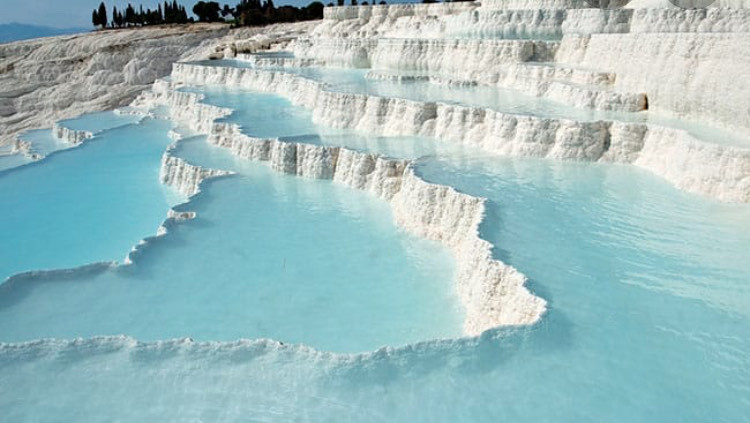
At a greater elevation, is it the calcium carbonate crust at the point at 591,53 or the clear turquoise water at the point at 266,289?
the calcium carbonate crust at the point at 591,53

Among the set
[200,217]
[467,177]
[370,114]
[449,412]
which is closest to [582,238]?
[467,177]

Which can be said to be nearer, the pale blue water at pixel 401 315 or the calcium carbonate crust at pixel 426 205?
the pale blue water at pixel 401 315

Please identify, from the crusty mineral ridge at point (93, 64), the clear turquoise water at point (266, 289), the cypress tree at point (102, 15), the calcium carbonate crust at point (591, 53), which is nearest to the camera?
the clear turquoise water at point (266, 289)

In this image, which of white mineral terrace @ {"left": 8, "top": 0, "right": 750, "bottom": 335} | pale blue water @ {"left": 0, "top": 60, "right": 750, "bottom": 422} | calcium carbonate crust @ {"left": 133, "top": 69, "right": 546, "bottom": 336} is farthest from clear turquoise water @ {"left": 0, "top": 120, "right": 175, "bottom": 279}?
calcium carbonate crust @ {"left": 133, "top": 69, "right": 546, "bottom": 336}

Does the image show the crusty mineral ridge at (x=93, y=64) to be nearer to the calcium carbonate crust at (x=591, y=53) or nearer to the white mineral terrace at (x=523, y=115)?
the white mineral terrace at (x=523, y=115)

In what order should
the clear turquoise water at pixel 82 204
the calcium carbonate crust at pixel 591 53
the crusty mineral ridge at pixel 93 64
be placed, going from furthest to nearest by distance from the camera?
the crusty mineral ridge at pixel 93 64 < the clear turquoise water at pixel 82 204 < the calcium carbonate crust at pixel 591 53

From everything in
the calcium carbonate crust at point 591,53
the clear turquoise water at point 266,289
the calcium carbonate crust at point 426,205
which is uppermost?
the calcium carbonate crust at point 591,53

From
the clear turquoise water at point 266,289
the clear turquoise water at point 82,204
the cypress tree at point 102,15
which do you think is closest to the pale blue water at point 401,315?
the clear turquoise water at point 266,289

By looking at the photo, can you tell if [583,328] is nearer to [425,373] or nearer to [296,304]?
[425,373]
